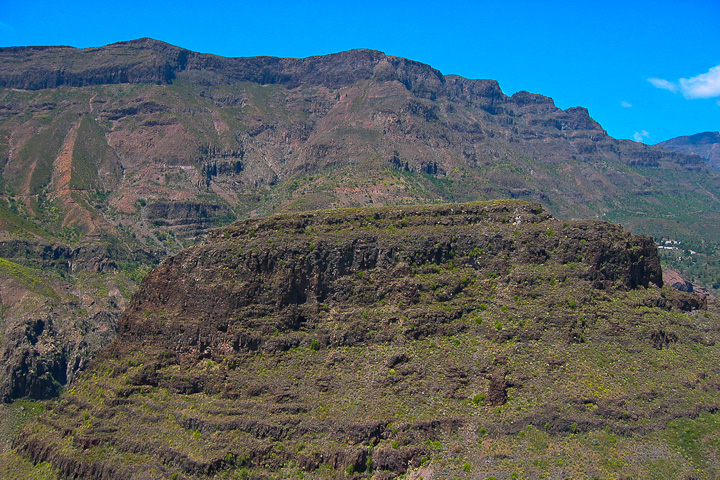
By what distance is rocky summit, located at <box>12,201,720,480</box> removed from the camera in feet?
191

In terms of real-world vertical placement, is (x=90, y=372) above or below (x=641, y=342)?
below

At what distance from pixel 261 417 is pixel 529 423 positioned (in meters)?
22.9

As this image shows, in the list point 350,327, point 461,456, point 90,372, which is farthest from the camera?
point 90,372

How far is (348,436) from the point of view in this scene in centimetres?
6022

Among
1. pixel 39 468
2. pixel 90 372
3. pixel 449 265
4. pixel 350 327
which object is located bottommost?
pixel 39 468

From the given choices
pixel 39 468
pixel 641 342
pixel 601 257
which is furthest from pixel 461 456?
pixel 39 468

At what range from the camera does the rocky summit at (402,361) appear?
191 ft

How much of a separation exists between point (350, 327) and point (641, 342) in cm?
2662

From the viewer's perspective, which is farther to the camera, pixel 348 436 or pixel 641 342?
pixel 641 342

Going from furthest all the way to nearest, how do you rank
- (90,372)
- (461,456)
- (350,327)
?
1. (90,372)
2. (350,327)
3. (461,456)

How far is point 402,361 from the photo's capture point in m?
66.4

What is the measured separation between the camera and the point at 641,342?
65562 mm

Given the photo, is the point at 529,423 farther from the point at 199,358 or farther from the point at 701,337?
the point at 199,358

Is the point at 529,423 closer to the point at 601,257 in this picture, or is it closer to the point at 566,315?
the point at 566,315
